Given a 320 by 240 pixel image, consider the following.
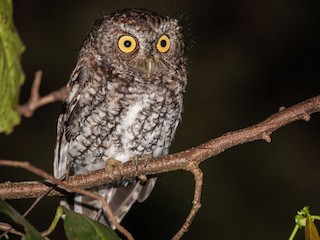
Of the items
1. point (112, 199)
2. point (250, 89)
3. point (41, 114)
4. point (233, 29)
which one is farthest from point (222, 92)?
point (112, 199)

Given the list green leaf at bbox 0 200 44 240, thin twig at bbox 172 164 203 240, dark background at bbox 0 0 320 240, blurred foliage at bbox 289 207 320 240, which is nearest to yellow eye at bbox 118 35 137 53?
thin twig at bbox 172 164 203 240

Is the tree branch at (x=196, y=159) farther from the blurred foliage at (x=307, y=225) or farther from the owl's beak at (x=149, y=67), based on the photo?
the owl's beak at (x=149, y=67)

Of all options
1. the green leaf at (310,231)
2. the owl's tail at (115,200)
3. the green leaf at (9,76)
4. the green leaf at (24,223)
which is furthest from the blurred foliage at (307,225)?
the owl's tail at (115,200)

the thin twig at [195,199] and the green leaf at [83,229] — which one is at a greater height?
the thin twig at [195,199]

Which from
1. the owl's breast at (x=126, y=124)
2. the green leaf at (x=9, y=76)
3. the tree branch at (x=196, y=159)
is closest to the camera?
the green leaf at (x=9, y=76)

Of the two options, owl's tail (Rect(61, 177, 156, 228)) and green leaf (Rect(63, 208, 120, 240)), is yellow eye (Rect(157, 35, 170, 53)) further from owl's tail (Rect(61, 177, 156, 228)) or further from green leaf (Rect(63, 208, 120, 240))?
green leaf (Rect(63, 208, 120, 240))

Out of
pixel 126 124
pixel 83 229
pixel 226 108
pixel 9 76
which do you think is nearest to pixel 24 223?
pixel 83 229

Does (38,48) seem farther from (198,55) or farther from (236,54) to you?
(236,54)
